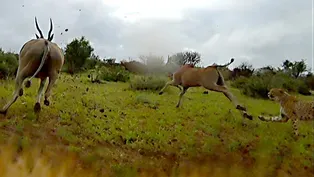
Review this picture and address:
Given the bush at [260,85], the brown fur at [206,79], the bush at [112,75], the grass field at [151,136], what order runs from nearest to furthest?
the grass field at [151,136]
the brown fur at [206,79]
the bush at [260,85]
the bush at [112,75]

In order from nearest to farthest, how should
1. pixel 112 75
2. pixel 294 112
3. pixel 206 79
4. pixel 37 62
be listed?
1. pixel 37 62
2. pixel 294 112
3. pixel 206 79
4. pixel 112 75

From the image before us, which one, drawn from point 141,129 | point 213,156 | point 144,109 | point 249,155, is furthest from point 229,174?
point 144,109

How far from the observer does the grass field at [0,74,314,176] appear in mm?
8586

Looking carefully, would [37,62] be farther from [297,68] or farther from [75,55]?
[297,68]

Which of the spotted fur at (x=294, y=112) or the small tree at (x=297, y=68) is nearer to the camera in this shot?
the spotted fur at (x=294, y=112)

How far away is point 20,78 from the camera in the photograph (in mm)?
9438

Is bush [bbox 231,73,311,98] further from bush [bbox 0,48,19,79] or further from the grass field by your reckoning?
bush [bbox 0,48,19,79]

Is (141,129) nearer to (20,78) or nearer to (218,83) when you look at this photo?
(20,78)

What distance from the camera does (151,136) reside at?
10398mm

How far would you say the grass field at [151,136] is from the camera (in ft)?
28.2

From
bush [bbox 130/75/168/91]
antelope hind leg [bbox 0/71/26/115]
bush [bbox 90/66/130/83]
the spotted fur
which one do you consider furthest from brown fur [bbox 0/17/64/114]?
bush [bbox 90/66/130/83]

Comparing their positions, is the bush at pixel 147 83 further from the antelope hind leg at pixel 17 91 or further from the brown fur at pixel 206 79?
the antelope hind leg at pixel 17 91

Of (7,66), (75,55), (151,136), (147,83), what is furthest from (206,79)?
(75,55)

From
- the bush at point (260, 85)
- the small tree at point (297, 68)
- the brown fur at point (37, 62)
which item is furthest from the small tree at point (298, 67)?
the brown fur at point (37, 62)
